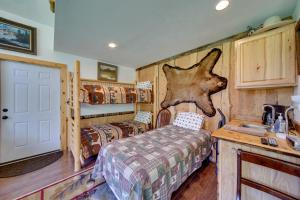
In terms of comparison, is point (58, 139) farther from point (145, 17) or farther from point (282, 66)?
point (282, 66)

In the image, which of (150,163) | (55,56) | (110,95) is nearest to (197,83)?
(110,95)

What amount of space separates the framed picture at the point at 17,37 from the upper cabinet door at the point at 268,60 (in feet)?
11.6

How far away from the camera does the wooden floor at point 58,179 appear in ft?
5.34

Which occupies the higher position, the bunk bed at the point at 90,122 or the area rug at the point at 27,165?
the bunk bed at the point at 90,122

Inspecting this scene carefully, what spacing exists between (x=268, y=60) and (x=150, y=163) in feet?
5.86

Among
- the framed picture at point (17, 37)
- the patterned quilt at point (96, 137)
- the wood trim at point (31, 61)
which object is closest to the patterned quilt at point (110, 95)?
the patterned quilt at point (96, 137)

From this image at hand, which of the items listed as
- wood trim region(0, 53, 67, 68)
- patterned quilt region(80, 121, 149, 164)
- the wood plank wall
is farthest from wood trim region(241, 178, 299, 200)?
wood trim region(0, 53, 67, 68)

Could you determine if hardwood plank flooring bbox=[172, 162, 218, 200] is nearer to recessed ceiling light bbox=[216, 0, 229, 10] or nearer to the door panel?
the door panel

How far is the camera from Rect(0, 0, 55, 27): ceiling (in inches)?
79.5

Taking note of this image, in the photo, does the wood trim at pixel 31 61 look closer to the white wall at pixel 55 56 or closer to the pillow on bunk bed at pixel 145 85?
the white wall at pixel 55 56

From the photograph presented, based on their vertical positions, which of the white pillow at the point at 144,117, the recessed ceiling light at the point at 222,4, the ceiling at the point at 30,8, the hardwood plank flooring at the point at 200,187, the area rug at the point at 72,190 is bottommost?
the hardwood plank flooring at the point at 200,187

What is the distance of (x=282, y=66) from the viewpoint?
1402 millimetres

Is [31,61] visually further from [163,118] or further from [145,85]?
[163,118]

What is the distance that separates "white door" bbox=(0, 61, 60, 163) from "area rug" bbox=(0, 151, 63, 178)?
133mm
